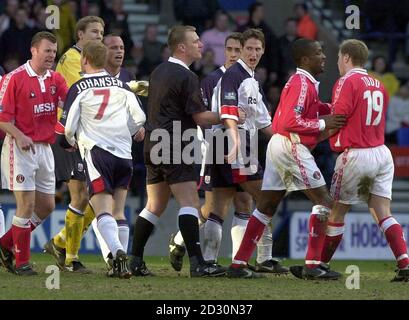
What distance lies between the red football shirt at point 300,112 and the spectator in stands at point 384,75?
8.28 metres

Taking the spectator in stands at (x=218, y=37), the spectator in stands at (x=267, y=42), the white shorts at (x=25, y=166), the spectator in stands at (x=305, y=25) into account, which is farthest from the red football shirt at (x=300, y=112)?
the spectator in stands at (x=305, y=25)

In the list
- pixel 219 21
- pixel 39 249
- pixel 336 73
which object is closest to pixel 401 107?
pixel 336 73

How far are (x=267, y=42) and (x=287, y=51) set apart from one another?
1.42 feet

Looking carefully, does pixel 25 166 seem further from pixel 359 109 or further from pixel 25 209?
pixel 359 109

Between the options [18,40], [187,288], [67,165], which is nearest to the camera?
[187,288]

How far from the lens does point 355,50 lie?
449 inches

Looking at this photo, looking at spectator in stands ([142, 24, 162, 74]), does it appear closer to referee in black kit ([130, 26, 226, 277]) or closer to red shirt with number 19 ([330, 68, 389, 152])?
referee in black kit ([130, 26, 226, 277])

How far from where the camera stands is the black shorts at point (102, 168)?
1105 cm

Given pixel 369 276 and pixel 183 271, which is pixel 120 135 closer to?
pixel 183 271

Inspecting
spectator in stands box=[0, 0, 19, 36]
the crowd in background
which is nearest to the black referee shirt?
the crowd in background

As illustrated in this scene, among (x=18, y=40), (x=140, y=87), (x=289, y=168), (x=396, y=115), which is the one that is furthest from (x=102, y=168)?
(x=396, y=115)

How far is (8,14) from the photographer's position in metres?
19.5

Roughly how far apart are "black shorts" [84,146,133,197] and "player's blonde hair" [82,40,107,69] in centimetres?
78

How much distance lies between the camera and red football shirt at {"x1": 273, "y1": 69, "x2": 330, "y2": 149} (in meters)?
11.1
